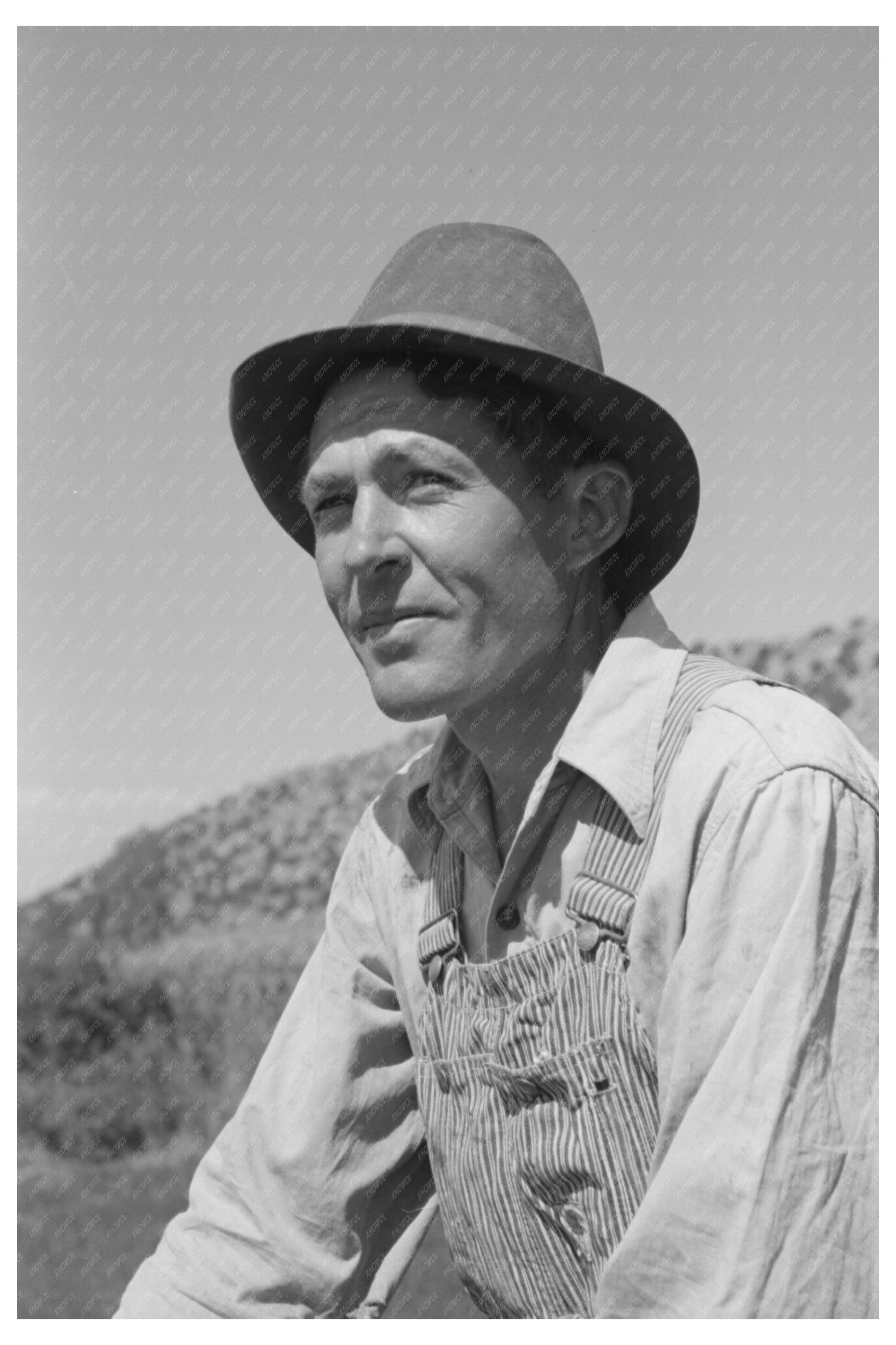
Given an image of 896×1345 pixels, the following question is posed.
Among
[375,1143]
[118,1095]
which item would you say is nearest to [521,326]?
[375,1143]

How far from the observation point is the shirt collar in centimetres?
194

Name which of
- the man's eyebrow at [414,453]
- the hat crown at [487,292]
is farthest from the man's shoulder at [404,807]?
the hat crown at [487,292]

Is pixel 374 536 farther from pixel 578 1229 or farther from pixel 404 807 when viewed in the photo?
pixel 578 1229

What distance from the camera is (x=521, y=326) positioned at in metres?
2.12

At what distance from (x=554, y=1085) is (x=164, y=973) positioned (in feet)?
17.3

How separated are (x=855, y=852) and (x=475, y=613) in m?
0.70

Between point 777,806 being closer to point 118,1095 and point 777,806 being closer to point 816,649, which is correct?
point 816,649

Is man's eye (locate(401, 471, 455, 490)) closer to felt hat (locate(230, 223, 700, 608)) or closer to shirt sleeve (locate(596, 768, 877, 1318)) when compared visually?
felt hat (locate(230, 223, 700, 608))

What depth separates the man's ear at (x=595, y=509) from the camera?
87.3 inches

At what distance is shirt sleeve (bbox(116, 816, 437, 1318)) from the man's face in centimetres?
54

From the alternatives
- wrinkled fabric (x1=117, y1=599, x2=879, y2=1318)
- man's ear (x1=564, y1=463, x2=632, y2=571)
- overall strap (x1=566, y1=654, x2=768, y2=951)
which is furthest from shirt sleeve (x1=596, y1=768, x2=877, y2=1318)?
man's ear (x1=564, y1=463, x2=632, y2=571)

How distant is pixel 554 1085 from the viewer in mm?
1943

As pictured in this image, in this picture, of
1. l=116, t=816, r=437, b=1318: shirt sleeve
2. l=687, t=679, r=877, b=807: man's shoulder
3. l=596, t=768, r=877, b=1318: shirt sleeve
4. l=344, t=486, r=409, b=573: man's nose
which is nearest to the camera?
l=596, t=768, r=877, b=1318: shirt sleeve

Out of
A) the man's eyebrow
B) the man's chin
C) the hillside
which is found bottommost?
the hillside
